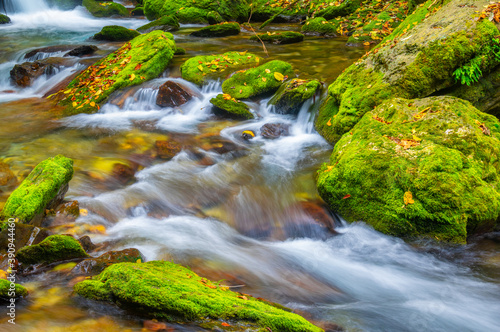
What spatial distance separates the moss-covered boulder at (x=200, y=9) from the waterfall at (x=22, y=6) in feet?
29.9

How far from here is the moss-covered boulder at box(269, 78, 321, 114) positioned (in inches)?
329

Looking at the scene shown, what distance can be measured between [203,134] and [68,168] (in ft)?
11.2

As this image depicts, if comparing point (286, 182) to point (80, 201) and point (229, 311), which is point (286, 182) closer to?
point (80, 201)

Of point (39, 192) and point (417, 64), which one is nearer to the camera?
point (39, 192)

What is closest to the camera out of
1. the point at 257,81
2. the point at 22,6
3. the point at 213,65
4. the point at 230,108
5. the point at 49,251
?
the point at 49,251

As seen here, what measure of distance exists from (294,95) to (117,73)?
5.22 metres

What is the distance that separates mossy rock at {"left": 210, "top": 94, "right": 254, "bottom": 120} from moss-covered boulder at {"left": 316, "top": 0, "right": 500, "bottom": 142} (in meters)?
1.99

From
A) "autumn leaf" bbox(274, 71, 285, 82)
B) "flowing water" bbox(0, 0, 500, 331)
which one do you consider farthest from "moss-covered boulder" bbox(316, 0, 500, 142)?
"autumn leaf" bbox(274, 71, 285, 82)

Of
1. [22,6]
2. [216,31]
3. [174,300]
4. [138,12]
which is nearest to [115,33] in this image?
[216,31]

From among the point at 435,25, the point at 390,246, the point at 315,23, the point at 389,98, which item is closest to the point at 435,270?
the point at 390,246

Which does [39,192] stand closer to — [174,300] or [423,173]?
[174,300]

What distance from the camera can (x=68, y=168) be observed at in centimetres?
532

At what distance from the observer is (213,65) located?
10.6m

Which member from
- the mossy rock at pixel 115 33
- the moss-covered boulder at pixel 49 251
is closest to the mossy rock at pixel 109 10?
the mossy rock at pixel 115 33
